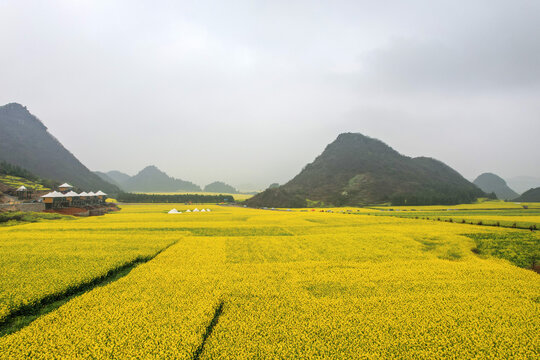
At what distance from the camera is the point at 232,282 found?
1147 cm

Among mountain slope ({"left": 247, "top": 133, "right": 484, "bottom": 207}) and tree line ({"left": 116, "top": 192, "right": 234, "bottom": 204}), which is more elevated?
mountain slope ({"left": 247, "top": 133, "right": 484, "bottom": 207})

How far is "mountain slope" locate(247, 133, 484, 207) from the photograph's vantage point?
104 m

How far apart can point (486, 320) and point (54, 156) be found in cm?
26719

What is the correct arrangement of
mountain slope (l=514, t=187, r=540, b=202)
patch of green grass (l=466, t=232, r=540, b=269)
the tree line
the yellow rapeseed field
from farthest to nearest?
mountain slope (l=514, t=187, r=540, b=202) < the tree line < patch of green grass (l=466, t=232, r=540, b=269) < the yellow rapeseed field

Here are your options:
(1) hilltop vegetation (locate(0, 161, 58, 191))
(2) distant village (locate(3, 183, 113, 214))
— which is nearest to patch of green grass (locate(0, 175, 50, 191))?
(1) hilltop vegetation (locate(0, 161, 58, 191))

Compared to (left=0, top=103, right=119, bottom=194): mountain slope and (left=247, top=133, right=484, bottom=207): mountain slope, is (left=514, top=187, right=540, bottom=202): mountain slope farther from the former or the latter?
(left=0, top=103, right=119, bottom=194): mountain slope

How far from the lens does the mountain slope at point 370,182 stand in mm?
104000

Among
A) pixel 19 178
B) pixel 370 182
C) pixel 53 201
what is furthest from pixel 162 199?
pixel 370 182

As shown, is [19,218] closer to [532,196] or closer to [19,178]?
[19,178]

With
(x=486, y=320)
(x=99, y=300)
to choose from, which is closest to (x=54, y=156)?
(x=99, y=300)

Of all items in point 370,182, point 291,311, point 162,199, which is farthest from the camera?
point 370,182

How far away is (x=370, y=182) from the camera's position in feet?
406

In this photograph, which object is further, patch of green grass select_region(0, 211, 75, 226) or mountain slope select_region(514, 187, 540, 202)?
mountain slope select_region(514, 187, 540, 202)

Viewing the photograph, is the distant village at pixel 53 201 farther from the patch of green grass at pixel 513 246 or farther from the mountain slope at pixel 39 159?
the mountain slope at pixel 39 159
